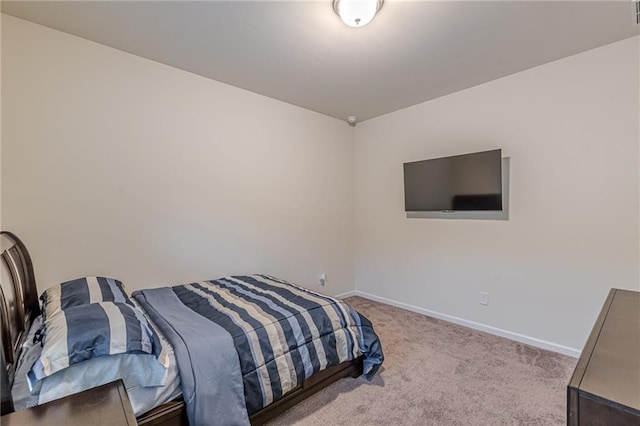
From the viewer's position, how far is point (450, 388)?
2.13m

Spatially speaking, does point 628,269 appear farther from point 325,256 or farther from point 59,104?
point 59,104

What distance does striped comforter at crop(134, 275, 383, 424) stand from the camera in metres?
1.68

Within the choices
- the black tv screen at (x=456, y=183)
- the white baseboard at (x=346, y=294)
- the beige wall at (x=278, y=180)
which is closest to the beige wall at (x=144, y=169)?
the beige wall at (x=278, y=180)

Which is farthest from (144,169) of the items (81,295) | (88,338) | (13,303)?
(88,338)

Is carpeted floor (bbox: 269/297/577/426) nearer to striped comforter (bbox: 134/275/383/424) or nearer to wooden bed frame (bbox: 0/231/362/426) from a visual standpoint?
wooden bed frame (bbox: 0/231/362/426)

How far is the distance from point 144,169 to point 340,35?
1.93 m

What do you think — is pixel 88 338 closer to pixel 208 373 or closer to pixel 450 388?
pixel 208 373

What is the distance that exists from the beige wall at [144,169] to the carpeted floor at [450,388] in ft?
5.26

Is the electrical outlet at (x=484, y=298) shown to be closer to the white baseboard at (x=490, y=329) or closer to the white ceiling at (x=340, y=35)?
the white baseboard at (x=490, y=329)

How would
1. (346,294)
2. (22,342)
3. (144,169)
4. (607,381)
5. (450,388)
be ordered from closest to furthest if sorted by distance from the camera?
(607,381) → (22,342) → (450,388) → (144,169) → (346,294)

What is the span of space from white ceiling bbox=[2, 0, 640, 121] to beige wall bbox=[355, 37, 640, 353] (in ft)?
0.94

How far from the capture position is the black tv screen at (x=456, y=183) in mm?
2832

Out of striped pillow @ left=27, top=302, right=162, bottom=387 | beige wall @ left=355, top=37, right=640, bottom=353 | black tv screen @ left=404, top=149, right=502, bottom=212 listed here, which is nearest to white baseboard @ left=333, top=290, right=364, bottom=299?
beige wall @ left=355, top=37, right=640, bottom=353

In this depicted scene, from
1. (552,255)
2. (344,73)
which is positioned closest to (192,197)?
(344,73)
